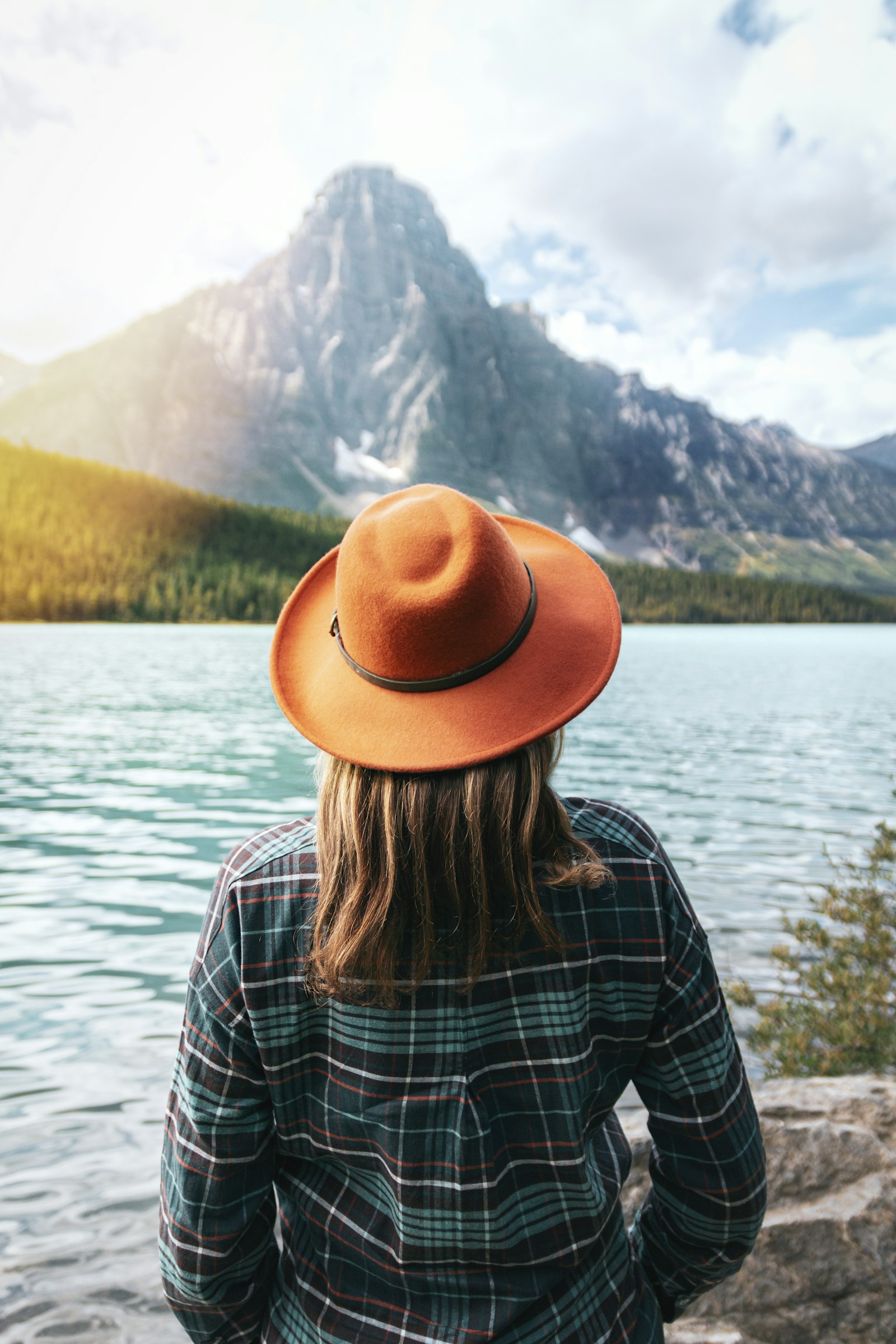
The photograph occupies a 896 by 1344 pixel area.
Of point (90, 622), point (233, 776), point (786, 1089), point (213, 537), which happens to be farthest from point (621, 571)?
point (786, 1089)

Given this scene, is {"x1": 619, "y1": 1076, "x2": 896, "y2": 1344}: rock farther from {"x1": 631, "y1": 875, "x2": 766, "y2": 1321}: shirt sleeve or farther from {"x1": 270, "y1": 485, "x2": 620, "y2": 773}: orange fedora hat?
{"x1": 270, "y1": 485, "x2": 620, "y2": 773}: orange fedora hat

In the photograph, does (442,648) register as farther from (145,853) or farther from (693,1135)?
(145,853)

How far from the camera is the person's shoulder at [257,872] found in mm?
1205

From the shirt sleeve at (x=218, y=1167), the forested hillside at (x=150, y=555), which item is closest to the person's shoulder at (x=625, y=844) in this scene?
the shirt sleeve at (x=218, y=1167)

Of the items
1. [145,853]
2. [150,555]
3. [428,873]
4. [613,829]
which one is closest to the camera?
[428,873]

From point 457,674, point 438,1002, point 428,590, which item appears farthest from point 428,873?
point 428,590

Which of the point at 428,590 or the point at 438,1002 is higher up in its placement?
the point at 428,590

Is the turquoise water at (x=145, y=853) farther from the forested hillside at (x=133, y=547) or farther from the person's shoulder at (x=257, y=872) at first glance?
the forested hillside at (x=133, y=547)

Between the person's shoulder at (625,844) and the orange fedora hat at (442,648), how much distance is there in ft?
0.55

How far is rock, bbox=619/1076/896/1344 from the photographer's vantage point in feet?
8.39

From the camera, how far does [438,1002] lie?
1.19 metres

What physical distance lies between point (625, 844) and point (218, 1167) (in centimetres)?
77

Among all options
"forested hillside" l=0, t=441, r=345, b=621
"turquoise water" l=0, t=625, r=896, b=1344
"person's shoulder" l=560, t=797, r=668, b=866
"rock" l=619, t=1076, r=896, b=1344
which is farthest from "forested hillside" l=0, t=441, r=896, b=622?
"person's shoulder" l=560, t=797, r=668, b=866

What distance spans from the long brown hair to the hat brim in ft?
0.13
